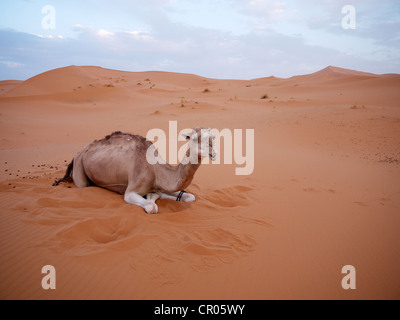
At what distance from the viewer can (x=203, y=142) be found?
3.93m

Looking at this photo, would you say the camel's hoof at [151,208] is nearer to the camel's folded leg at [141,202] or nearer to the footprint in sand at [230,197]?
the camel's folded leg at [141,202]

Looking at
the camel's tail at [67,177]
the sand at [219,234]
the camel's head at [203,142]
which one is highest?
the camel's head at [203,142]

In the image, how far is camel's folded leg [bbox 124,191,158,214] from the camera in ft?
15.0

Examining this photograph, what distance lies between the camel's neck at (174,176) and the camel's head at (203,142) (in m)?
0.28

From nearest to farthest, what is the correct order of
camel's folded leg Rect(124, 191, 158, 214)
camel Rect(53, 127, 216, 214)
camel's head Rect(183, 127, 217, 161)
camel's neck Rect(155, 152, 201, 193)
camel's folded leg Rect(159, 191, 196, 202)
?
camel's head Rect(183, 127, 217, 161) < camel's neck Rect(155, 152, 201, 193) < camel Rect(53, 127, 216, 214) < camel's folded leg Rect(124, 191, 158, 214) < camel's folded leg Rect(159, 191, 196, 202)

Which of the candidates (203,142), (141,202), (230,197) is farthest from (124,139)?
(230,197)

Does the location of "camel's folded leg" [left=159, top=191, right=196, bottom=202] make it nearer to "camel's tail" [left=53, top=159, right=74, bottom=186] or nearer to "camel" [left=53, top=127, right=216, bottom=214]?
"camel" [left=53, top=127, right=216, bottom=214]

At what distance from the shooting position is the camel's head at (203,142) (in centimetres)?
389

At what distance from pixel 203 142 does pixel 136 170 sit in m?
1.66

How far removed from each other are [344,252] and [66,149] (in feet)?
35.0

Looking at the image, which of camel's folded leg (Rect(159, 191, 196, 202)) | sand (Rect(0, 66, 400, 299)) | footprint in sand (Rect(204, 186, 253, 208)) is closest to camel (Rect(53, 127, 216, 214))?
camel's folded leg (Rect(159, 191, 196, 202))

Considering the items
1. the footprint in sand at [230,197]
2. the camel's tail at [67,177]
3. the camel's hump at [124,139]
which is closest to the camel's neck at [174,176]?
the camel's hump at [124,139]
